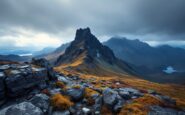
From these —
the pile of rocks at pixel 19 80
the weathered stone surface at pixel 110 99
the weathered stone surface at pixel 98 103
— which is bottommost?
the weathered stone surface at pixel 98 103

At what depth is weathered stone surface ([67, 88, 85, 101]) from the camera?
33859mm

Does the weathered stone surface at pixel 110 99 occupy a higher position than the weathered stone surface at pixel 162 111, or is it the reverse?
the weathered stone surface at pixel 110 99

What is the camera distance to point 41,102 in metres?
29.6

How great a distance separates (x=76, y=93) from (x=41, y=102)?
24.9ft

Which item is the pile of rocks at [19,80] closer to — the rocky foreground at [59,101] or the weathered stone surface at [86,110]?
the rocky foreground at [59,101]

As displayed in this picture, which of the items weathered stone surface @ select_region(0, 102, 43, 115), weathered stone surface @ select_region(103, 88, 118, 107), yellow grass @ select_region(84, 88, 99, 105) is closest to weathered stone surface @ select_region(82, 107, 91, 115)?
yellow grass @ select_region(84, 88, 99, 105)

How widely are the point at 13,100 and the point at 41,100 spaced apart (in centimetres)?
529

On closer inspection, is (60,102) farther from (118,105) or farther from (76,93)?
(118,105)

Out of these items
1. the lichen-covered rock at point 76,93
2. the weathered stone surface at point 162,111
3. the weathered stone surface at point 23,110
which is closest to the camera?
the weathered stone surface at point 23,110

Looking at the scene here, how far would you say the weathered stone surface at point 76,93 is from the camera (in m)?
33.9

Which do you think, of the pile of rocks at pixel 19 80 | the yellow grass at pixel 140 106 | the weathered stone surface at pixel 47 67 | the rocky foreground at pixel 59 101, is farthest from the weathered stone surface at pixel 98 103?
the weathered stone surface at pixel 47 67

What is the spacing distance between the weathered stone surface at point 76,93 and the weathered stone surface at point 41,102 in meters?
5.00

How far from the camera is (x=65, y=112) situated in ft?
93.1

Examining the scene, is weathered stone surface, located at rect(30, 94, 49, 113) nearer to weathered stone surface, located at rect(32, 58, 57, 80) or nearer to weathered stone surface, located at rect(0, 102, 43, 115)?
weathered stone surface, located at rect(0, 102, 43, 115)
